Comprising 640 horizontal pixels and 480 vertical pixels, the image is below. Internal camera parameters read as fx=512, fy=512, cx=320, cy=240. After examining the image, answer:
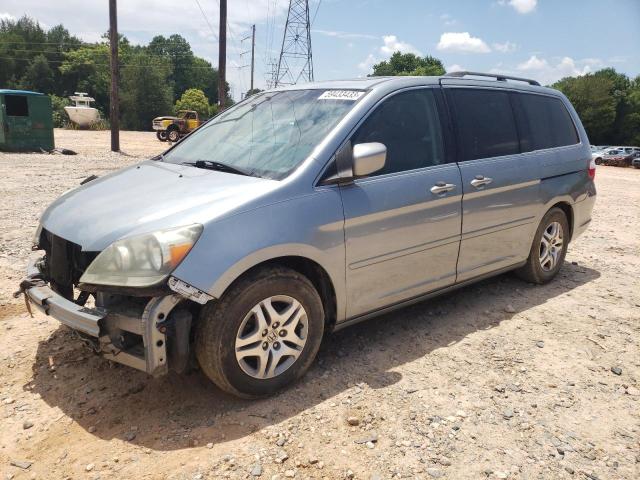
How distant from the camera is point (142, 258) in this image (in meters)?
2.53

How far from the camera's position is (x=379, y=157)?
3088 millimetres

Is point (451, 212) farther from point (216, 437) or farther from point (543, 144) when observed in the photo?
point (216, 437)

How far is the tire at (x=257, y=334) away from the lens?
8.80 feet

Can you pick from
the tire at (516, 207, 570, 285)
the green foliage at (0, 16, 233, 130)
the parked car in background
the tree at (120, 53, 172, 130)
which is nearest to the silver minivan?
the tire at (516, 207, 570, 285)

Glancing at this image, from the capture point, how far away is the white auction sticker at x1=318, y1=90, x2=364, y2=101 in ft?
11.4

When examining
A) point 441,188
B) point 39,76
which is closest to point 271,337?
point 441,188

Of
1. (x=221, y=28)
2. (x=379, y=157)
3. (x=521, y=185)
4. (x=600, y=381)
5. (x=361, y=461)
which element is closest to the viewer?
(x=361, y=461)

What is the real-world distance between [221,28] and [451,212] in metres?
19.4

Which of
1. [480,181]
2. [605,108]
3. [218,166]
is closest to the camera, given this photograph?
[218,166]

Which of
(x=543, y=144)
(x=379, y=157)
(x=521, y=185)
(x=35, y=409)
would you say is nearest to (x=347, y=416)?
(x=379, y=157)

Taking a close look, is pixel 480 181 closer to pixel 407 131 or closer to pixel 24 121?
pixel 407 131

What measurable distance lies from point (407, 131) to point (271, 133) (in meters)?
0.95

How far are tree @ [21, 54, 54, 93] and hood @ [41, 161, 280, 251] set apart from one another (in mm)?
76759

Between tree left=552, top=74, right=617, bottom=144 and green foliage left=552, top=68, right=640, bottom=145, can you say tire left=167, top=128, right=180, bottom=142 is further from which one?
tree left=552, top=74, right=617, bottom=144
